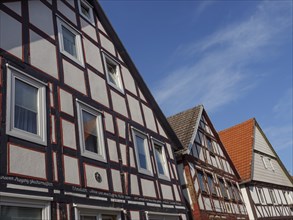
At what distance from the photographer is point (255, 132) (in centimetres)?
2559

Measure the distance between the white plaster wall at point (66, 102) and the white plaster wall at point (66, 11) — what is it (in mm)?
3056

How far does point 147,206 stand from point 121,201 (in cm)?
138

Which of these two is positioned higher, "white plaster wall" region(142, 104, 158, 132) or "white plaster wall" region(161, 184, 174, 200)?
"white plaster wall" region(142, 104, 158, 132)

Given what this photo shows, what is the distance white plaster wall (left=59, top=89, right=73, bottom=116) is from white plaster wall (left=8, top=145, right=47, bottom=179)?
59.8 inches

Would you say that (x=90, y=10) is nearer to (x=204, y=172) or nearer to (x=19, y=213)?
(x=19, y=213)

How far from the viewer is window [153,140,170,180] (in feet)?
37.3

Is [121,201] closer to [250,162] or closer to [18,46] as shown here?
[18,46]

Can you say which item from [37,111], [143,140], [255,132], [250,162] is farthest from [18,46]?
[255,132]

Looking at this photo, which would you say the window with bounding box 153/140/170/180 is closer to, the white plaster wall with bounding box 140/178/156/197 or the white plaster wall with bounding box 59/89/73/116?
the white plaster wall with bounding box 140/178/156/197

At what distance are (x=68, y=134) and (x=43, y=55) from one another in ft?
6.72

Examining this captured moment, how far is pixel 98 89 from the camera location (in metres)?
9.43

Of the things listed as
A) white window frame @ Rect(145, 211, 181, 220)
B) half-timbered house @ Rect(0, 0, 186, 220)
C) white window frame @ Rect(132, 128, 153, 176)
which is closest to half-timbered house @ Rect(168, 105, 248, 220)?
half-timbered house @ Rect(0, 0, 186, 220)

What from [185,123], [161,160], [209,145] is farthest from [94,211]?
[209,145]

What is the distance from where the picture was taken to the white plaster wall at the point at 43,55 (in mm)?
7273
